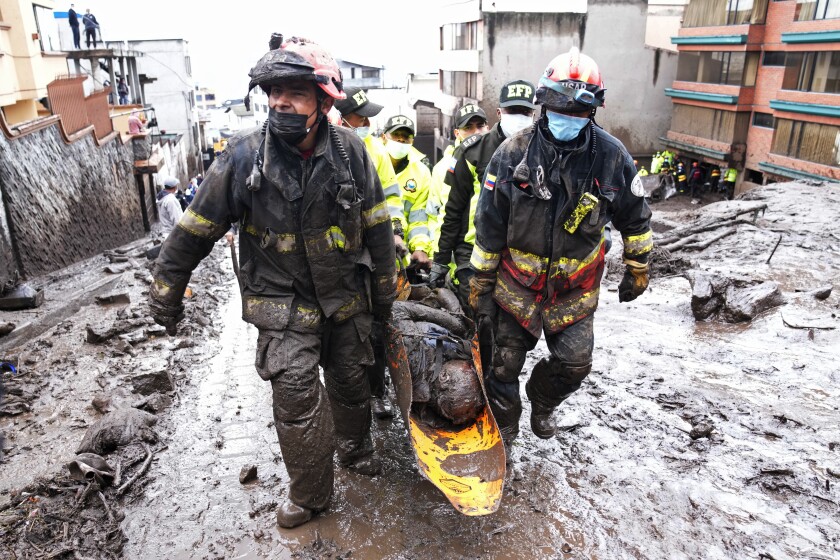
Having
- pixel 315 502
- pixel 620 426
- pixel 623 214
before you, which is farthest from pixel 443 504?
pixel 623 214

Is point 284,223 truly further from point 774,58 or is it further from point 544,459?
point 774,58

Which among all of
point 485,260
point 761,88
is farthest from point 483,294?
point 761,88

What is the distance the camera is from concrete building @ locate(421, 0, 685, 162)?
2744 centimetres

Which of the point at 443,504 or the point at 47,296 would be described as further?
the point at 47,296

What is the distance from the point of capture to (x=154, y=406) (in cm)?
451

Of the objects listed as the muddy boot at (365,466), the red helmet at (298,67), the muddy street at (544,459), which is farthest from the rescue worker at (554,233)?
the red helmet at (298,67)

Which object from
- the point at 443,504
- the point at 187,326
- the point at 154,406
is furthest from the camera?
the point at 187,326

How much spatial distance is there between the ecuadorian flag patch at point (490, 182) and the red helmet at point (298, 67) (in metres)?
1.01

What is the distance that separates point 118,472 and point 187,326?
2.91m

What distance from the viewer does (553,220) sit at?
339 centimetres

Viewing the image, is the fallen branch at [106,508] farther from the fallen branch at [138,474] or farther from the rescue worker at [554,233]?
the rescue worker at [554,233]

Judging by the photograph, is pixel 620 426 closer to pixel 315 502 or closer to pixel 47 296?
pixel 315 502

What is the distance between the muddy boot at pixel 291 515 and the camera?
320 cm

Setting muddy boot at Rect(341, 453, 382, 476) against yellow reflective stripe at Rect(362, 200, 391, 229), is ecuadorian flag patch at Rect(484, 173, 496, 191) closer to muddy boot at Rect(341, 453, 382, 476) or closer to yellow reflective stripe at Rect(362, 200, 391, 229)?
yellow reflective stripe at Rect(362, 200, 391, 229)
